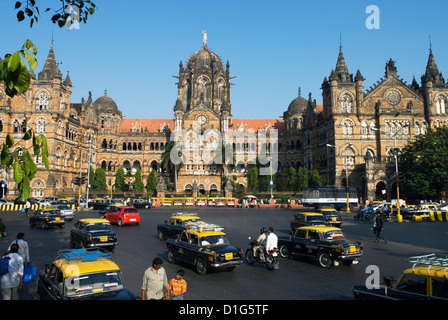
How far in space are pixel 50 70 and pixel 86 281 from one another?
58084mm

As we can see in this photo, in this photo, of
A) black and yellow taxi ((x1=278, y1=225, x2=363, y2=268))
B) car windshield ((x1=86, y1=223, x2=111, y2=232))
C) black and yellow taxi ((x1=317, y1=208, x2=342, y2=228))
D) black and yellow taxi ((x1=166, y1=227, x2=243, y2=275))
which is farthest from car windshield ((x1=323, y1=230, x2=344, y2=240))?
car windshield ((x1=86, y1=223, x2=111, y2=232))

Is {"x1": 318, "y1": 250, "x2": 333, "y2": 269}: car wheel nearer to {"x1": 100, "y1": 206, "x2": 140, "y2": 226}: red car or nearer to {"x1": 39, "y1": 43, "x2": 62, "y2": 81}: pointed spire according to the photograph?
{"x1": 100, "y1": 206, "x2": 140, "y2": 226}: red car

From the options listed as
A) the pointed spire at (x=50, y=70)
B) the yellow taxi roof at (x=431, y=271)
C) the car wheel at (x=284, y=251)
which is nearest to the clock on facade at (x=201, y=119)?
the pointed spire at (x=50, y=70)

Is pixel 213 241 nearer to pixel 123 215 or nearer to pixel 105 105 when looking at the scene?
pixel 123 215

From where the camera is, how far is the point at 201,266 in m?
11.3

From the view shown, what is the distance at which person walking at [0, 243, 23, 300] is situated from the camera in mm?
7543

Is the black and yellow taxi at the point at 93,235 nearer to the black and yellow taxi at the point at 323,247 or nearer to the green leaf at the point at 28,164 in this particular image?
the black and yellow taxi at the point at 323,247

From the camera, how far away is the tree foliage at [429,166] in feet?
136

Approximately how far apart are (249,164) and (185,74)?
983 inches

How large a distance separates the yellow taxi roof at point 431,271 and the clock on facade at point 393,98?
5467 centimetres

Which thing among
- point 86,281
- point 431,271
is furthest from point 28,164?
point 431,271

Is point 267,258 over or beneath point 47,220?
beneath
